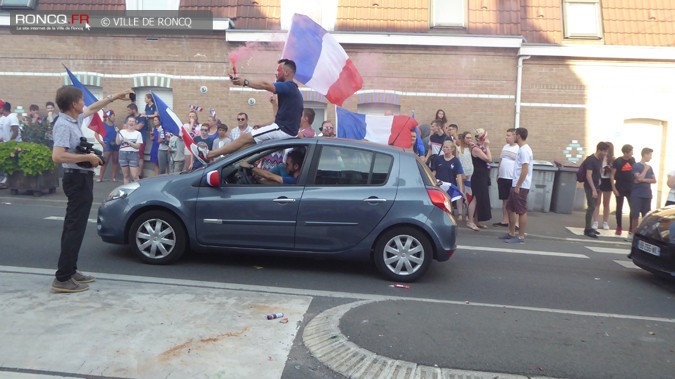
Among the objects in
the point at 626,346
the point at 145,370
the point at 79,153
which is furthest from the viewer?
the point at 79,153

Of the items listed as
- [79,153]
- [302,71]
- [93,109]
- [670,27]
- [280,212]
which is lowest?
[280,212]

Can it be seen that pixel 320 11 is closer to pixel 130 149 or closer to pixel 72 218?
pixel 130 149

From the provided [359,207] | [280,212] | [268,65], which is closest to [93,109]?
[280,212]

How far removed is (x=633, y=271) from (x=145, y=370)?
6631mm

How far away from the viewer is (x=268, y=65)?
14219 millimetres

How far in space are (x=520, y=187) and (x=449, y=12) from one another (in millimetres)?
7089

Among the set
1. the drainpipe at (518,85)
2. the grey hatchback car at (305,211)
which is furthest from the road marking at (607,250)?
the drainpipe at (518,85)

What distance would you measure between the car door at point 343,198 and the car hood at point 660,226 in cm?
338

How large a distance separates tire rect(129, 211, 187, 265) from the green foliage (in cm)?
640

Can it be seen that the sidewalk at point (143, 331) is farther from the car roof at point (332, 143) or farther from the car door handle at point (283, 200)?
the car roof at point (332, 143)

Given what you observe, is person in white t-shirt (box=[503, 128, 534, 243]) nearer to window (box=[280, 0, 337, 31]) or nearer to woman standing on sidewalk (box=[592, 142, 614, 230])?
woman standing on sidewalk (box=[592, 142, 614, 230])

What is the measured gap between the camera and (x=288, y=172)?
6.17 m

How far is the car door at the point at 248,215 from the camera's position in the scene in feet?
19.4

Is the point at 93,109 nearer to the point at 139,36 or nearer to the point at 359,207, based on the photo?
the point at 359,207
